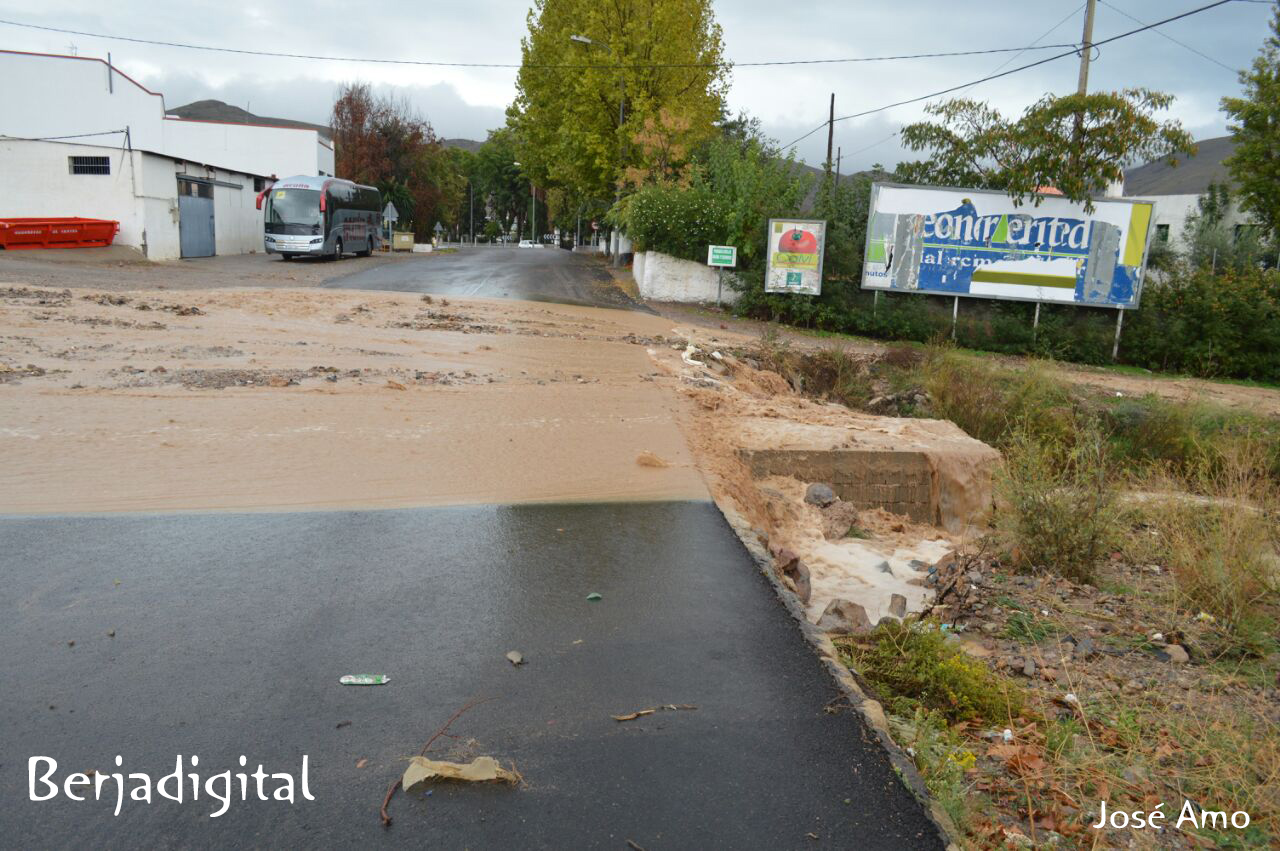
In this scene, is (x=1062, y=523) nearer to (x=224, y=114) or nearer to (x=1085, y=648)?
(x=1085, y=648)

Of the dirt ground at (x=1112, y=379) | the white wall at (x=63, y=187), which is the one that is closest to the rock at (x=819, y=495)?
the dirt ground at (x=1112, y=379)

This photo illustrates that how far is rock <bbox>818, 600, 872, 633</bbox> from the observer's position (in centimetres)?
534

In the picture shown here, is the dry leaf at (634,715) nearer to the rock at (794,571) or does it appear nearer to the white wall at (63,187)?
the rock at (794,571)

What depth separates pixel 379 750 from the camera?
3555 millimetres

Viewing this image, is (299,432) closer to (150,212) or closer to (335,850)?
(335,850)

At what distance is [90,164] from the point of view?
3136 cm

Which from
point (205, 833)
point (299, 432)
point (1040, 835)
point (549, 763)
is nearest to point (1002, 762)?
point (1040, 835)

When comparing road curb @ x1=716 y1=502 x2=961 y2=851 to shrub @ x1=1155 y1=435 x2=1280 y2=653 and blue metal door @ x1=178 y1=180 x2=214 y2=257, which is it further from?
blue metal door @ x1=178 y1=180 x2=214 y2=257

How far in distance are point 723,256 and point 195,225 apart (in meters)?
21.5

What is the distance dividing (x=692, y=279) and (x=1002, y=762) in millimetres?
22756

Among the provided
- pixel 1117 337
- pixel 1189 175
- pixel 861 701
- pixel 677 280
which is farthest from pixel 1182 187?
pixel 861 701

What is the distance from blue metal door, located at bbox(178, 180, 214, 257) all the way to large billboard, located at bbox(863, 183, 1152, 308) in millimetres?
24332

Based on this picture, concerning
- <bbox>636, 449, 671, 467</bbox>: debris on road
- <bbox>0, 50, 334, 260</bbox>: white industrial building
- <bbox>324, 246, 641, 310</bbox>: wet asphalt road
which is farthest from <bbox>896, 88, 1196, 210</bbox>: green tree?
<bbox>0, 50, 334, 260</bbox>: white industrial building

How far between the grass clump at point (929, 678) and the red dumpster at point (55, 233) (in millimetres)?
32274
